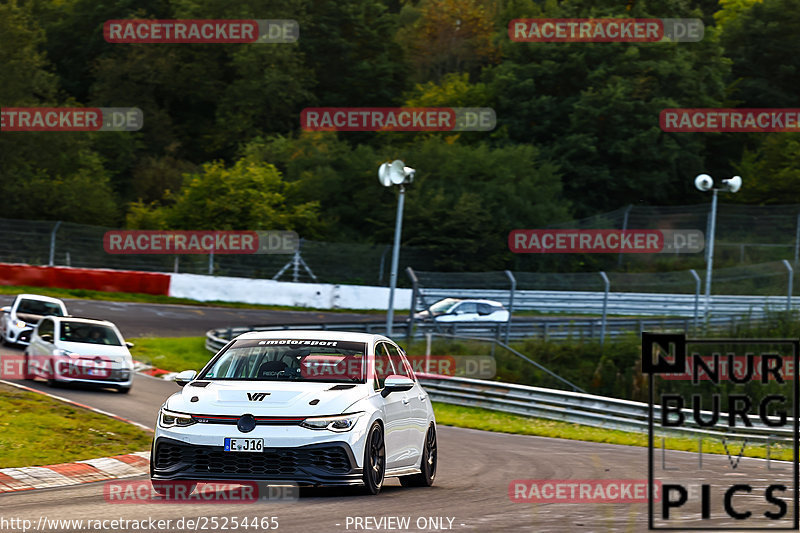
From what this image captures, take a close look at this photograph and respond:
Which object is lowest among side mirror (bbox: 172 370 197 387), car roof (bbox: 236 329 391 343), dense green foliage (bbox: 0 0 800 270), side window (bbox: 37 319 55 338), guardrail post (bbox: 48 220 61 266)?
side mirror (bbox: 172 370 197 387)

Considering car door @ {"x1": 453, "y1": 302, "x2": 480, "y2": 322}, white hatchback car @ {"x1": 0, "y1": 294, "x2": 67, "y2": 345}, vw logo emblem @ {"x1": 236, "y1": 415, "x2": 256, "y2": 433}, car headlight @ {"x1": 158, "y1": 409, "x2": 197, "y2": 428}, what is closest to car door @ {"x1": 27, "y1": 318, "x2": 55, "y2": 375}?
white hatchback car @ {"x1": 0, "y1": 294, "x2": 67, "y2": 345}

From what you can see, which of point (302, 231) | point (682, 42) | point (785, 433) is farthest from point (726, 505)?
point (682, 42)

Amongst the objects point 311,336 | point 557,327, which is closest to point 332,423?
point 311,336

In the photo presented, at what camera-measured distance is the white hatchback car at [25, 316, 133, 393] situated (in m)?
21.2

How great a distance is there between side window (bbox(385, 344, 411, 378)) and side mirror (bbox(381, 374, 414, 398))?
0.98 m

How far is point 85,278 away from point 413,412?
31907 mm

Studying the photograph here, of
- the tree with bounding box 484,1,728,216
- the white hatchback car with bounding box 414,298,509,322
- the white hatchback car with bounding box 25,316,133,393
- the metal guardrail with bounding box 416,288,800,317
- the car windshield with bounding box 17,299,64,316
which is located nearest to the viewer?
the white hatchback car with bounding box 25,316,133,393

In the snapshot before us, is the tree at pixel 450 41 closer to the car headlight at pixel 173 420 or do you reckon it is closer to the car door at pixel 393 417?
the car door at pixel 393 417

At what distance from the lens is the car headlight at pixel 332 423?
9102 mm

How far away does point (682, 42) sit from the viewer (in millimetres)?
67438

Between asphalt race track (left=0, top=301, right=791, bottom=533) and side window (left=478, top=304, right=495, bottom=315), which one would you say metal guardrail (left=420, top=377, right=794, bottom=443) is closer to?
asphalt race track (left=0, top=301, right=791, bottom=533)

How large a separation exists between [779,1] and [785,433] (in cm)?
5706

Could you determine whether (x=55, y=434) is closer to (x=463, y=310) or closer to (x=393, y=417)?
(x=393, y=417)

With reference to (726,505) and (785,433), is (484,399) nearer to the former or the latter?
(785,433)
